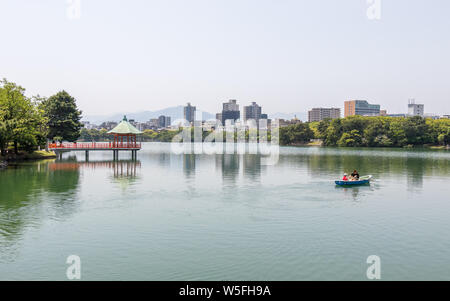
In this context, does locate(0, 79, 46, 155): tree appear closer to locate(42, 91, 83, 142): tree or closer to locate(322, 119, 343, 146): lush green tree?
locate(42, 91, 83, 142): tree

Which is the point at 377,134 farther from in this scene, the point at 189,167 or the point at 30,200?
the point at 30,200

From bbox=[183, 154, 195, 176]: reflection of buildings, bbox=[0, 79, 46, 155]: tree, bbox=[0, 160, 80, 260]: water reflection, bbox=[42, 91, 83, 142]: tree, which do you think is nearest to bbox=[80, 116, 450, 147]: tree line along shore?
bbox=[183, 154, 195, 176]: reflection of buildings

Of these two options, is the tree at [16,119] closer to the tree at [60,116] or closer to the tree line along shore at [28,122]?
the tree line along shore at [28,122]

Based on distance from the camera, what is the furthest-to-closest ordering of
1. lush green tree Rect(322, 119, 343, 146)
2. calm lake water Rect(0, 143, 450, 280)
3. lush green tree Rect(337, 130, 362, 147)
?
lush green tree Rect(322, 119, 343, 146)
lush green tree Rect(337, 130, 362, 147)
calm lake water Rect(0, 143, 450, 280)

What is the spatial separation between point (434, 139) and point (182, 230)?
486ft

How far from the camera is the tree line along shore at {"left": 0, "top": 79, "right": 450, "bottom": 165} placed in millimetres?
66344

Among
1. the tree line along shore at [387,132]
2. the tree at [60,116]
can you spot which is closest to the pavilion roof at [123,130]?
the tree at [60,116]

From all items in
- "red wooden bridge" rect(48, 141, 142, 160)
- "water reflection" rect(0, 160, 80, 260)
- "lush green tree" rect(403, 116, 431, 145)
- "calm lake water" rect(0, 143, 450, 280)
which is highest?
"lush green tree" rect(403, 116, 431, 145)

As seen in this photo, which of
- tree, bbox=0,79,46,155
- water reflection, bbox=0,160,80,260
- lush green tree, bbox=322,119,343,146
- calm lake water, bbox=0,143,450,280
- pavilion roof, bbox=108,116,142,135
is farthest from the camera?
lush green tree, bbox=322,119,343,146

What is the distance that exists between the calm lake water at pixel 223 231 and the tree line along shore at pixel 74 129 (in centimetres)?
2892

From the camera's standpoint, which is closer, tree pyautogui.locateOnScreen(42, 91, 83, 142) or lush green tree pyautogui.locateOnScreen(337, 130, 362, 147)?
tree pyautogui.locateOnScreen(42, 91, 83, 142)

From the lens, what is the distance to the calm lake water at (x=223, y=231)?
1706 cm

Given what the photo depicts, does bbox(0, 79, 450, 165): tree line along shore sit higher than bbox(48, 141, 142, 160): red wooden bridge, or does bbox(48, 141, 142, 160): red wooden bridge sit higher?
bbox(0, 79, 450, 165): tree line along shore
